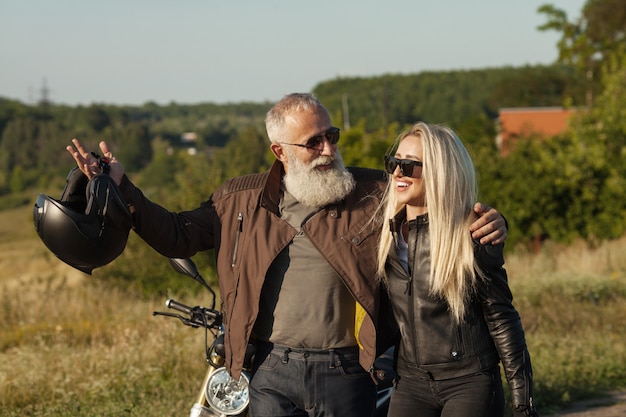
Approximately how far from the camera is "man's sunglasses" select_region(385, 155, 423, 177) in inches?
157

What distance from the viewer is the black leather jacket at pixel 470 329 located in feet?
12.8

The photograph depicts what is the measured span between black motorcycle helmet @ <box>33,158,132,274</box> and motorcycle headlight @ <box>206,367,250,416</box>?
74cm

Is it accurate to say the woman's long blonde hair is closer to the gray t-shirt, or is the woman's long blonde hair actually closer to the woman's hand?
the woman's hand

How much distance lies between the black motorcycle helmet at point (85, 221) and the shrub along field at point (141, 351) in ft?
8.79

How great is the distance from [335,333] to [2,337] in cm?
741

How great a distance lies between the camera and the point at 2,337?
1061 centimetres

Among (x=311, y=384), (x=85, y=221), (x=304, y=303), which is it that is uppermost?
(x=85, y=221)

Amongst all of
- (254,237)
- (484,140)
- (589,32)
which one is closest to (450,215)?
(254,237)

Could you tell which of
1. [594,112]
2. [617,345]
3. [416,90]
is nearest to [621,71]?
[594,112]

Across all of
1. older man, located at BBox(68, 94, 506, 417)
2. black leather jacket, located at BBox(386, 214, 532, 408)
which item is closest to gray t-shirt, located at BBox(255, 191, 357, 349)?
older man, located at BBox(68, 94, 506, 417)

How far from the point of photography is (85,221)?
4113 mm

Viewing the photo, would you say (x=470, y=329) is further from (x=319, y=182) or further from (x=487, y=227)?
(x=319, y=182)

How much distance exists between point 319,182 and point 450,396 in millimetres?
1056

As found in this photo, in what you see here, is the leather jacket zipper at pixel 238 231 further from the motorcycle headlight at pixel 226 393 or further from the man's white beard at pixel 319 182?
the motorcycle headlight at pixel 226 393
